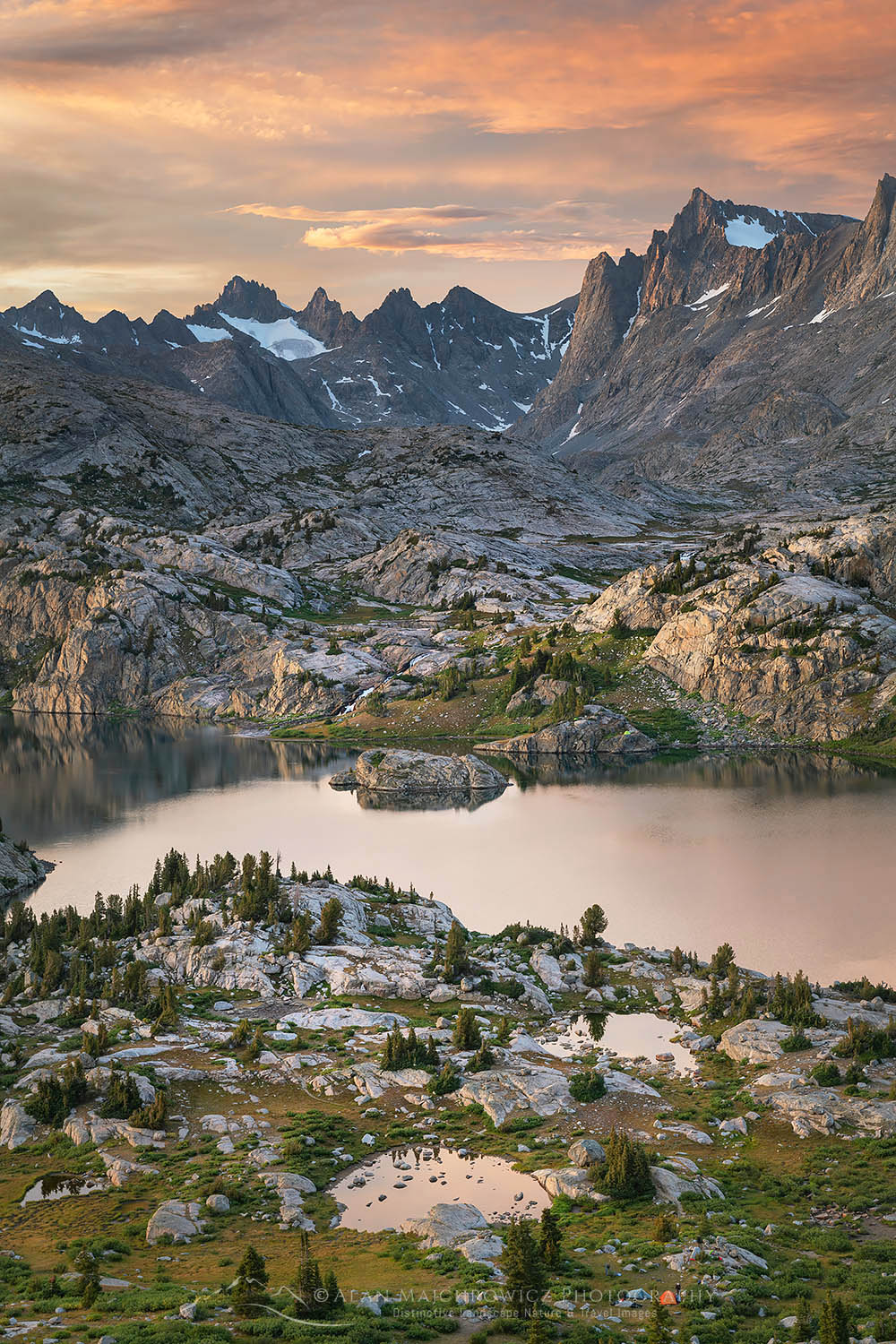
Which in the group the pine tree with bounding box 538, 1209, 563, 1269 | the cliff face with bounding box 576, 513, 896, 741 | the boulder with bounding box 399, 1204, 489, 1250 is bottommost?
the boulder with bounding box 399, 1204, 489, 1250

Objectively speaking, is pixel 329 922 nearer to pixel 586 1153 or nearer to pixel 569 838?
pixel 586 1153

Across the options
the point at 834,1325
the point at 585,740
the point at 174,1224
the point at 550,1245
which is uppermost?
the point at 585,740

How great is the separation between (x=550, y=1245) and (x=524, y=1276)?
2459 mm

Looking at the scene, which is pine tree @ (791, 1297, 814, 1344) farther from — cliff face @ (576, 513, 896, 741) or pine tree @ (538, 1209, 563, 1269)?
cliff face @ (576, 513, 896, 741)

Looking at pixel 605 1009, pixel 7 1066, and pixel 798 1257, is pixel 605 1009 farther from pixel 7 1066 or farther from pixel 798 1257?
pixel 7 1066

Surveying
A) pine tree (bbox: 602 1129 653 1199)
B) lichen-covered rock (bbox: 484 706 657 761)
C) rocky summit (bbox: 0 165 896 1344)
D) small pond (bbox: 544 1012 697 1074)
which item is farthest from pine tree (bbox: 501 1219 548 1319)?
lichen-covered rock (bbox: 484 706 657 761)

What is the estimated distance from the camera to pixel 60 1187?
35188 mm

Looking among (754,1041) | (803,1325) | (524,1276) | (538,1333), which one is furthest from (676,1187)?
(754,1041)

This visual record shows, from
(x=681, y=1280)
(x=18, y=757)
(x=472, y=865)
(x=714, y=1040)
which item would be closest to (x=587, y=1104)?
(x=714, y=1040)

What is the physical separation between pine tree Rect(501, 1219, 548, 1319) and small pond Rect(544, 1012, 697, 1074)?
63.7 ft

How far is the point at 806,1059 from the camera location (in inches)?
1720

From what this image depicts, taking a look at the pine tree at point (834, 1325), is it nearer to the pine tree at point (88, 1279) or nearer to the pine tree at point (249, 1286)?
the pine tree at point (249, 1286)

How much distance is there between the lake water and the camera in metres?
65.1

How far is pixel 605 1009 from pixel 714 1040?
631 centimetres
